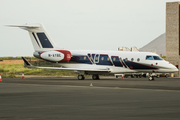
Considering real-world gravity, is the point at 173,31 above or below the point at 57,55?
above

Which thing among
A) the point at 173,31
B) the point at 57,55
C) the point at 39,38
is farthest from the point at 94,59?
the point at 173,31

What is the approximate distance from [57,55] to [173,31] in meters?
22.8

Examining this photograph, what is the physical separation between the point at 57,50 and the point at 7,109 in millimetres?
30083

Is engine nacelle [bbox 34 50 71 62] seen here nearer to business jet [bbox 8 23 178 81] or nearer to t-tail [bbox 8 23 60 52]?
business jet [bbox 8 23 178 81]

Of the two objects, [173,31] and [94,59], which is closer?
[94,59]

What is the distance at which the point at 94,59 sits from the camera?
1593 inches

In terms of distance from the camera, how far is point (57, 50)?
137ft

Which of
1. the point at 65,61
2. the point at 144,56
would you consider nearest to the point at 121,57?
the point at 144,56

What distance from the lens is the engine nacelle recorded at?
134 feet

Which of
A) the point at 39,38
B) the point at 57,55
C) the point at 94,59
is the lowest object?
the point at 94,59

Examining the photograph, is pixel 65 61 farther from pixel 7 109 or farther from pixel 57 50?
pixel 7 109

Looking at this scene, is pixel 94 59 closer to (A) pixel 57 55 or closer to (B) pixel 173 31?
(A) pixel 57 55

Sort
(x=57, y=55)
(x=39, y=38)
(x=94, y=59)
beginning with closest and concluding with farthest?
(x=94, y=59) < (x=57, y=55) < (x=39, y=38)

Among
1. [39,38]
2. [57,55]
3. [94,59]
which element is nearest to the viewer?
[94,59]
